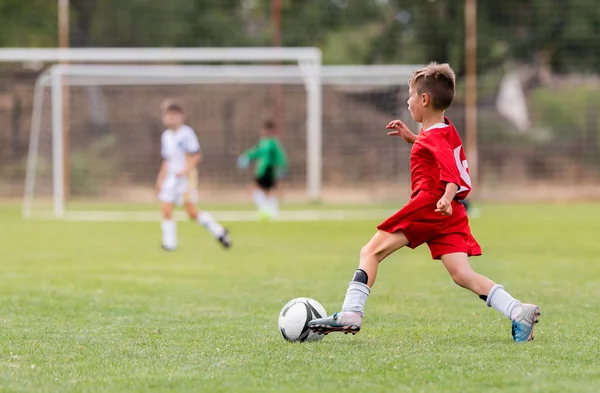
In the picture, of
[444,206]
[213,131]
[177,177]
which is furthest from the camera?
[213,131]

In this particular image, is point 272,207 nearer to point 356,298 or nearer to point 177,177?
point 177,177

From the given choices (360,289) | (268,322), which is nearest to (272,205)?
(268,322)

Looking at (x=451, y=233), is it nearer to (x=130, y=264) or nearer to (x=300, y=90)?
(x=130, y=264)

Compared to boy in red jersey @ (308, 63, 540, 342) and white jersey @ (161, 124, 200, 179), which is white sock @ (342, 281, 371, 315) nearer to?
boy in red jersey @ (308, 63, 540, 342)

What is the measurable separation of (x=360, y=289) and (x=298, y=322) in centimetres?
39

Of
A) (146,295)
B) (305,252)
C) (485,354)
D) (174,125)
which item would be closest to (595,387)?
(485,354)

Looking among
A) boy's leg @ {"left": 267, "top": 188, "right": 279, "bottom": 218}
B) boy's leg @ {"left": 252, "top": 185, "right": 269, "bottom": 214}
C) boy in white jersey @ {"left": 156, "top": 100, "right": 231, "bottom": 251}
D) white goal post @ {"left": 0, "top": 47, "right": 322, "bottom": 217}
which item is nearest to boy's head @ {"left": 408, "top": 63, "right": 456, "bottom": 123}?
boy in white jersey @ {"left": 156, "top": 100, "right": 231, "bottom": 251}

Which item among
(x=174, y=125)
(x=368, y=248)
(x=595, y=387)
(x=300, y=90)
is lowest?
(x=595, y=387)

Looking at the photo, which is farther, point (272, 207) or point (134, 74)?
point (134, 74)

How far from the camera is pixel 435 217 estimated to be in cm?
615

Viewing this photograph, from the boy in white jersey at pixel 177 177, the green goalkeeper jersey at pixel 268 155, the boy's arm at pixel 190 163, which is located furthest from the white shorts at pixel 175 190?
the green goalkeeper jersey at pixel 268 155

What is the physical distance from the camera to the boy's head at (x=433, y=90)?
6258 millimetres

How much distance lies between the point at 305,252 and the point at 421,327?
6.52m

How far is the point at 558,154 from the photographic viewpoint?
26.6 m
